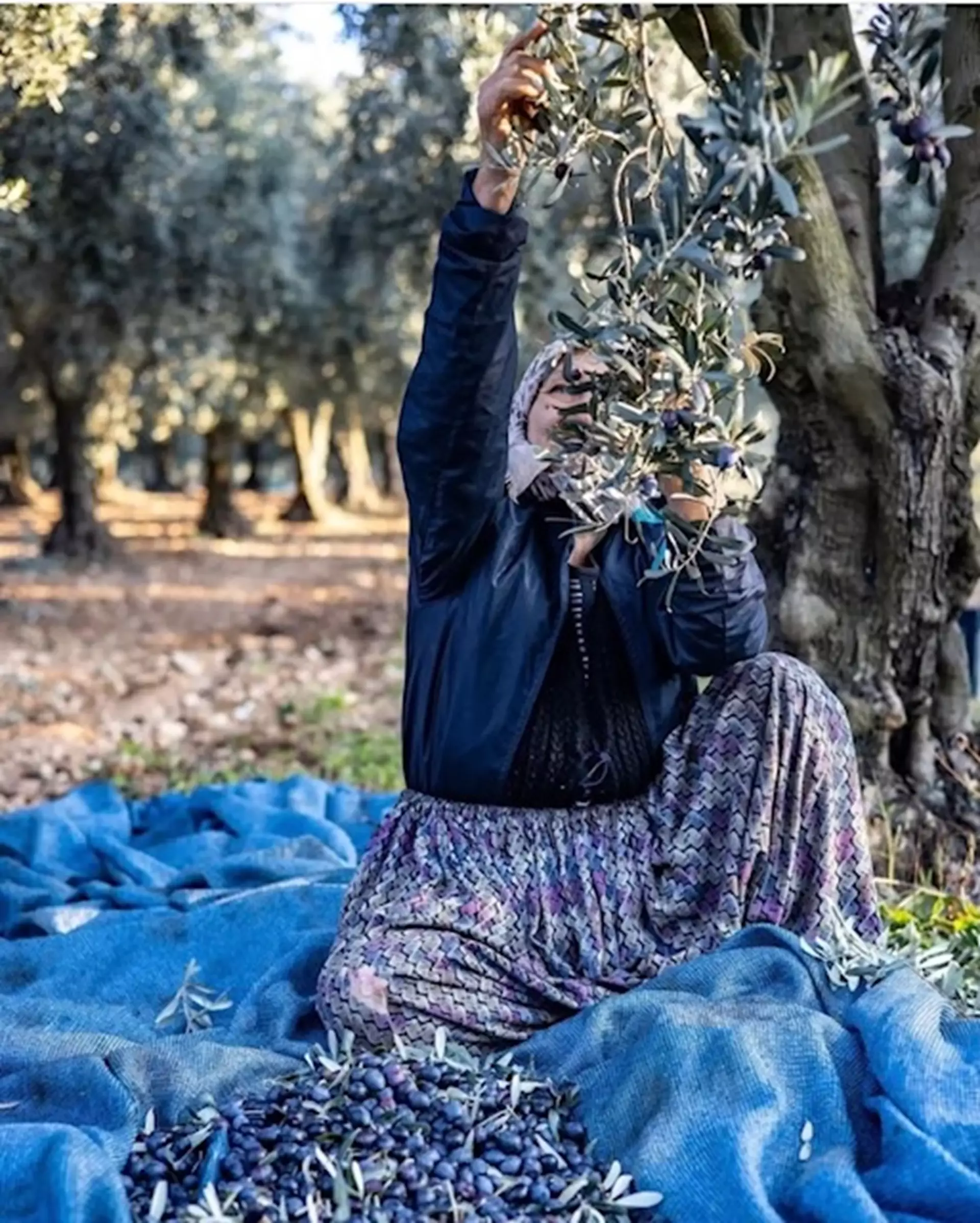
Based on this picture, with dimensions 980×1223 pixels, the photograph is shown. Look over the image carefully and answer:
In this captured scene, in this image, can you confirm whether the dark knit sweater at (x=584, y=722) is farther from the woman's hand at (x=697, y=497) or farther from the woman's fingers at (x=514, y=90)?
the woman's fingers at (x=514, y=90)

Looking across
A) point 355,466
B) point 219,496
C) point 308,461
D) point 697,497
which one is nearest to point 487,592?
point 697,497

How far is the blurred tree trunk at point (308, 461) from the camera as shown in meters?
25.2

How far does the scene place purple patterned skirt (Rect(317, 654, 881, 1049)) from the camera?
344 centimetres

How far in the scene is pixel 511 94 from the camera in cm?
283

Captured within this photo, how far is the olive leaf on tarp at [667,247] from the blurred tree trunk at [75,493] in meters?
15.8

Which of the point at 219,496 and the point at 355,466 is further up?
the point at 355,466

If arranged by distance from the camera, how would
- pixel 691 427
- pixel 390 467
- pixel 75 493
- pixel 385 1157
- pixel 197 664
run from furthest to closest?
pixel 390 467 → pixel 75 493 → pixel 197 664 → pixel 385 1157 → pixel 691 427

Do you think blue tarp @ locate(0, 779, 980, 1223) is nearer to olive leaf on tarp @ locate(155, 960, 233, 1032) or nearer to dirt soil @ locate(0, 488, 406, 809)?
olive leaf on tarp @ locate(155, 960, 233, 1032)

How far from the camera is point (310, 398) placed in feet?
73.0

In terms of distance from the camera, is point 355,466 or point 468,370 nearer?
point 468,370

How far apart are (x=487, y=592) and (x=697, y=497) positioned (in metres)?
0.72

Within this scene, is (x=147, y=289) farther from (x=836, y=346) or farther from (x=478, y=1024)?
(x=478, y=1024)

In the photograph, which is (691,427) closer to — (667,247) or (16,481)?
(667,247)

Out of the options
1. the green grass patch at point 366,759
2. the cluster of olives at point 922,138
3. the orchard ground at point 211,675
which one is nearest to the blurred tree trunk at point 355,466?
the orchard ground at point 211,675
